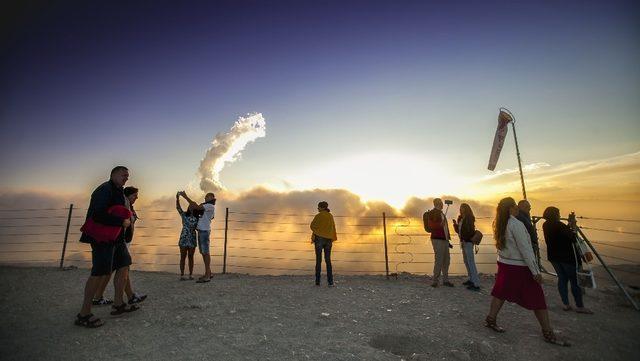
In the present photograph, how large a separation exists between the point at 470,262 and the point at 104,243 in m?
7.14

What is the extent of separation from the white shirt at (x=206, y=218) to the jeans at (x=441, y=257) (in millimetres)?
5421

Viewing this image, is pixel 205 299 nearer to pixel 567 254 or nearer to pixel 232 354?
pixel 232 354

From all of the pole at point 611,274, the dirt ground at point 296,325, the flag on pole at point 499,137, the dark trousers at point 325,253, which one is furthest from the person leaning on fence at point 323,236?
the flag on pole at point 499,137

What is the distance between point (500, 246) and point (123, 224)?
5531 mm

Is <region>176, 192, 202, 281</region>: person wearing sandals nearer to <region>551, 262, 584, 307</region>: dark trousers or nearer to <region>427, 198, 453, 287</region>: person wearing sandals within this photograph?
<region>427, 198, 453, 287</region>: person wearing sandals

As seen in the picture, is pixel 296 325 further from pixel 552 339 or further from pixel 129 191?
pixel 129 191

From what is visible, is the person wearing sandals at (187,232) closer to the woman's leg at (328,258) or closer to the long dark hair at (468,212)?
the woman's leg at (328,258)

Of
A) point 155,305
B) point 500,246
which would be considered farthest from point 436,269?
point 155,305

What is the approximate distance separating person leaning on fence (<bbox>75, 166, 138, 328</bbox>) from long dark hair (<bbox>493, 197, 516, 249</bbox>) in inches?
214

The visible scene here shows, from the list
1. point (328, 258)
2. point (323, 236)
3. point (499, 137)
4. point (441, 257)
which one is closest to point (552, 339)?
point (441, 257)

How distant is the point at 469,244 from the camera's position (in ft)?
23.8

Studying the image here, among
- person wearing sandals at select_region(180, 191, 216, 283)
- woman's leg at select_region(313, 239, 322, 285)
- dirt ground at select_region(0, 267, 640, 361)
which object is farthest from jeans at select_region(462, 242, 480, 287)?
person wearing sandals at select_region(180, 191, 216, 283)

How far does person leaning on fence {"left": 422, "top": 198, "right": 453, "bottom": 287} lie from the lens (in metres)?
7.54

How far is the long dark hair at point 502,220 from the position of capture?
465 centimetres
